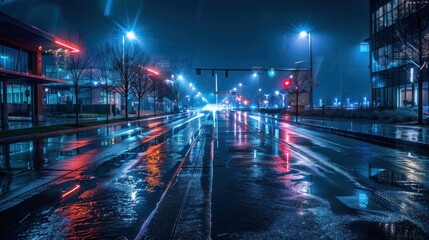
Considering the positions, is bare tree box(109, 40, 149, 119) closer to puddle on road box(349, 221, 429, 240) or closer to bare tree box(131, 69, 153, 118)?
bare tree box(131, 69, 153, 118)

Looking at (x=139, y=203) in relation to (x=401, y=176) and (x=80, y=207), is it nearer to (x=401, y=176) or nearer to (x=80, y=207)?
(x=80, y=207)

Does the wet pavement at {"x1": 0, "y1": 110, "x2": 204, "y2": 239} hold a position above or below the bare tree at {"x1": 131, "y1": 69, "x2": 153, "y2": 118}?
below

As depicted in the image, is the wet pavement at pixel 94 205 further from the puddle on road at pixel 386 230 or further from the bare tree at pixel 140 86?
the bare tree at pixel 140 86

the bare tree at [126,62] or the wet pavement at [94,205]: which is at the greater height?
the bare tree at [126,62]

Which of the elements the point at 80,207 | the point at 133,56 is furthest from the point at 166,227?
the point at 133,56

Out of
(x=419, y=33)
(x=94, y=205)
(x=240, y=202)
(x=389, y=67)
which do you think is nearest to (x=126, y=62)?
Result: (x=419, y=33)

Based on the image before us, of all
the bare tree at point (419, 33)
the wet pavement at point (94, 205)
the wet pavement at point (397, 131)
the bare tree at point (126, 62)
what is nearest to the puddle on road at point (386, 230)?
the wet pavement at point (94, 205)

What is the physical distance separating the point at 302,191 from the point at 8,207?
229 inches

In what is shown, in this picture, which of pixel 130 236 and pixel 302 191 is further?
pixel 302 191

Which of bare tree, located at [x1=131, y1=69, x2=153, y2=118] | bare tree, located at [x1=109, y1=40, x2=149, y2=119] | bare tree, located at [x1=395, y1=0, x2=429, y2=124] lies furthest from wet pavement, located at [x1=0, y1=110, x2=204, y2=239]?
bare tree, located at [x1=131, y1=69, x2=153, y2=118]

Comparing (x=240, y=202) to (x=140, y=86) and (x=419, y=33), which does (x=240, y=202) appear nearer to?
(x=419, y=33)

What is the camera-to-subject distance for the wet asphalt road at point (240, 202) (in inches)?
236

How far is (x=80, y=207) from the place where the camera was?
7.51m

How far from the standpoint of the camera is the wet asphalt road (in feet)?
19.7
